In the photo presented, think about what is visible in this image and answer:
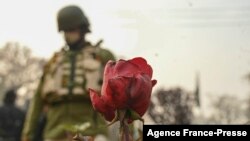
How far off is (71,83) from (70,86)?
0.08 ft

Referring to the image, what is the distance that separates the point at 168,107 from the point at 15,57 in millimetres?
22372

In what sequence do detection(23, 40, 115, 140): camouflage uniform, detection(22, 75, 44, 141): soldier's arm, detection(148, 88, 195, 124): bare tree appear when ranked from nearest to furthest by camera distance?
detection(23, 40, 115, 140): camouflage uniform → detection(22, 75, 44, 141): soldier's arm → detection(148, 88, 195, 124): bare tree

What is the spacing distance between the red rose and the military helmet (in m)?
2.53

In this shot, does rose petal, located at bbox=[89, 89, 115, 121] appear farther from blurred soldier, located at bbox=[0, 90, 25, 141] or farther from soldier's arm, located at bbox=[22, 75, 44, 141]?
blurred soldier, located at bbox=[0, 90, 25, 141]

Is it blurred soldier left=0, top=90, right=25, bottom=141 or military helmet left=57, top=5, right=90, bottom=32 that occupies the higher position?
military helmet left=57, top=5, right=90, bottom=32

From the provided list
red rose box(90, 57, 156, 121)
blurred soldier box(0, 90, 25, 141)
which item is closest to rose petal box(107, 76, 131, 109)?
red rose box(90, 57, 156, 121)

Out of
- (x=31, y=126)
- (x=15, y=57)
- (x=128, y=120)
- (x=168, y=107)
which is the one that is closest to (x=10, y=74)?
(x=15, y=57)

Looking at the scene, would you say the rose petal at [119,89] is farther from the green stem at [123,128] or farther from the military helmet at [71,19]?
the military helmet at [71,19]

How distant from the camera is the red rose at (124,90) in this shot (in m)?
0.96

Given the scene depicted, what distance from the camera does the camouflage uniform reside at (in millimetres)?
3365

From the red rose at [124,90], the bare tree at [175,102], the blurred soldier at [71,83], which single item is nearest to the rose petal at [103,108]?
the red rose at [124,90]

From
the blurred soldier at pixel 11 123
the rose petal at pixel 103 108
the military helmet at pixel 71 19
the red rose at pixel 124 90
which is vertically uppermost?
the military helmet at pixel 71 19

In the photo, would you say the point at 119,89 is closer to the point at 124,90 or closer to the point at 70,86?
the point at 124,90

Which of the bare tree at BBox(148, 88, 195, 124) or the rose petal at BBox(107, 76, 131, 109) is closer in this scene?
the rose petal at BBox(107, 76, 131, 109)
